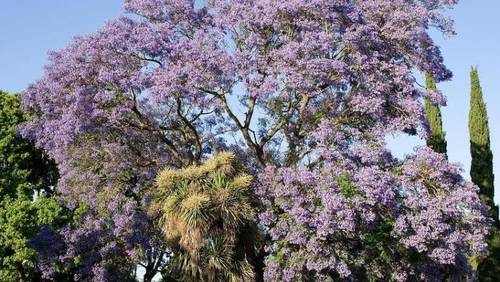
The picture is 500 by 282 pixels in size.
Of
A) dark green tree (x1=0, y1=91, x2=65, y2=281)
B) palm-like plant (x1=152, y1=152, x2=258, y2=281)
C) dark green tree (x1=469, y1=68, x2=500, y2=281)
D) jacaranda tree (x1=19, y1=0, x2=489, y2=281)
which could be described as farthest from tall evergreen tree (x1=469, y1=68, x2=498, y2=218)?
dark green tree (x1=0, y1=91, x2=65, y2=281)

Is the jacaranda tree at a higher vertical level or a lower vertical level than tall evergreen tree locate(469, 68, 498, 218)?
lower

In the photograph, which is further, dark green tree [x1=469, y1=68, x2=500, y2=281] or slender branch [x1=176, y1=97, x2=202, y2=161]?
dark green tree [x1=469, y1=68, x2=500, y2=281]

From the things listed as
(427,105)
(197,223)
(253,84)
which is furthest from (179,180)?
(427,105)

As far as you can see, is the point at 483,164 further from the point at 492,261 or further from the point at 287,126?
the point at 287,126

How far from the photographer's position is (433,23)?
1030 inches

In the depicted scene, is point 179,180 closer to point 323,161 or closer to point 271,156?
point 323,161

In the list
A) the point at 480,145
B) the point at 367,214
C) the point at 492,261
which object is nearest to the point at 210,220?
the point at 367,214

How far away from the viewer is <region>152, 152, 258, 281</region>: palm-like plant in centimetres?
2044

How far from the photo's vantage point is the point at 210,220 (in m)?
20.7

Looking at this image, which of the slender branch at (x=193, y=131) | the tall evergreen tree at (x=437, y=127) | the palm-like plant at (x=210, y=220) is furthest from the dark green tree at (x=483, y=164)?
the palm-like plant at (x=210, y=220)

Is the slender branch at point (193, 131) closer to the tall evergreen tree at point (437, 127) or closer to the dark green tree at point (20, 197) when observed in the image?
the dark green tree at point (20, 197)

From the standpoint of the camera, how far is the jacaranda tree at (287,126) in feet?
74.4

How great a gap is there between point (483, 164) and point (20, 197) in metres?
21.1

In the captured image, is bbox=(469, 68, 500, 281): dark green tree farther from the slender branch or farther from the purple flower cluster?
the slender branch
